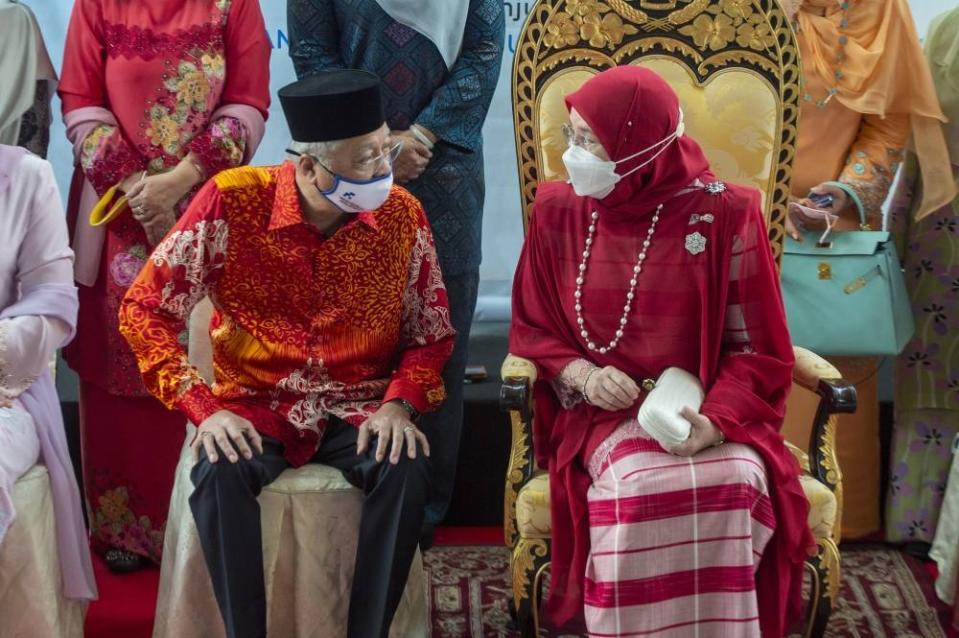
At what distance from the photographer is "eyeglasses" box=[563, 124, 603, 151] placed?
9.09 ft

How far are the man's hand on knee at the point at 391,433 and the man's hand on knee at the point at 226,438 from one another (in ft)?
0.71

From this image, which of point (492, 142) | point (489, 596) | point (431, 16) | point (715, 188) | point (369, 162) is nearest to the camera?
point (369, 162)

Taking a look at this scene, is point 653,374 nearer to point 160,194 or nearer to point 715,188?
point 715,188

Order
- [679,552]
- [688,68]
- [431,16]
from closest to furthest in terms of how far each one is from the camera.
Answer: [679,552] < [688,68] < [431,16]

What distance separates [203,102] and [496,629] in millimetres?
1472

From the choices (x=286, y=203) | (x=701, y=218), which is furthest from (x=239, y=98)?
(x=701, y=218)

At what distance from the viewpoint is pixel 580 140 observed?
2.79 metres

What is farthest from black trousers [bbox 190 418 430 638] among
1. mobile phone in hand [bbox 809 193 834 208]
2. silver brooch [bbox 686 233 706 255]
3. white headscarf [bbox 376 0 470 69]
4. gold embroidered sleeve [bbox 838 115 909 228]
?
gold embroidered sleeve [bbox 838 115 909 228]

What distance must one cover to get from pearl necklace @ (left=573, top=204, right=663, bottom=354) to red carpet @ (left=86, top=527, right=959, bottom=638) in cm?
79

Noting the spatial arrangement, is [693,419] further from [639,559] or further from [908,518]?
[908,518]

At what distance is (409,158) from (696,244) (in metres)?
0.81

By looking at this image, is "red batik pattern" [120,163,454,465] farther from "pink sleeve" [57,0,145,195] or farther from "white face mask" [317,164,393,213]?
"pink sleeve" [57,0,145,195]

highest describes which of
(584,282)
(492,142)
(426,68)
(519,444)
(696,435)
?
(426,68)

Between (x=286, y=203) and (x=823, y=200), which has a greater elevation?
(x=286, y=203)
